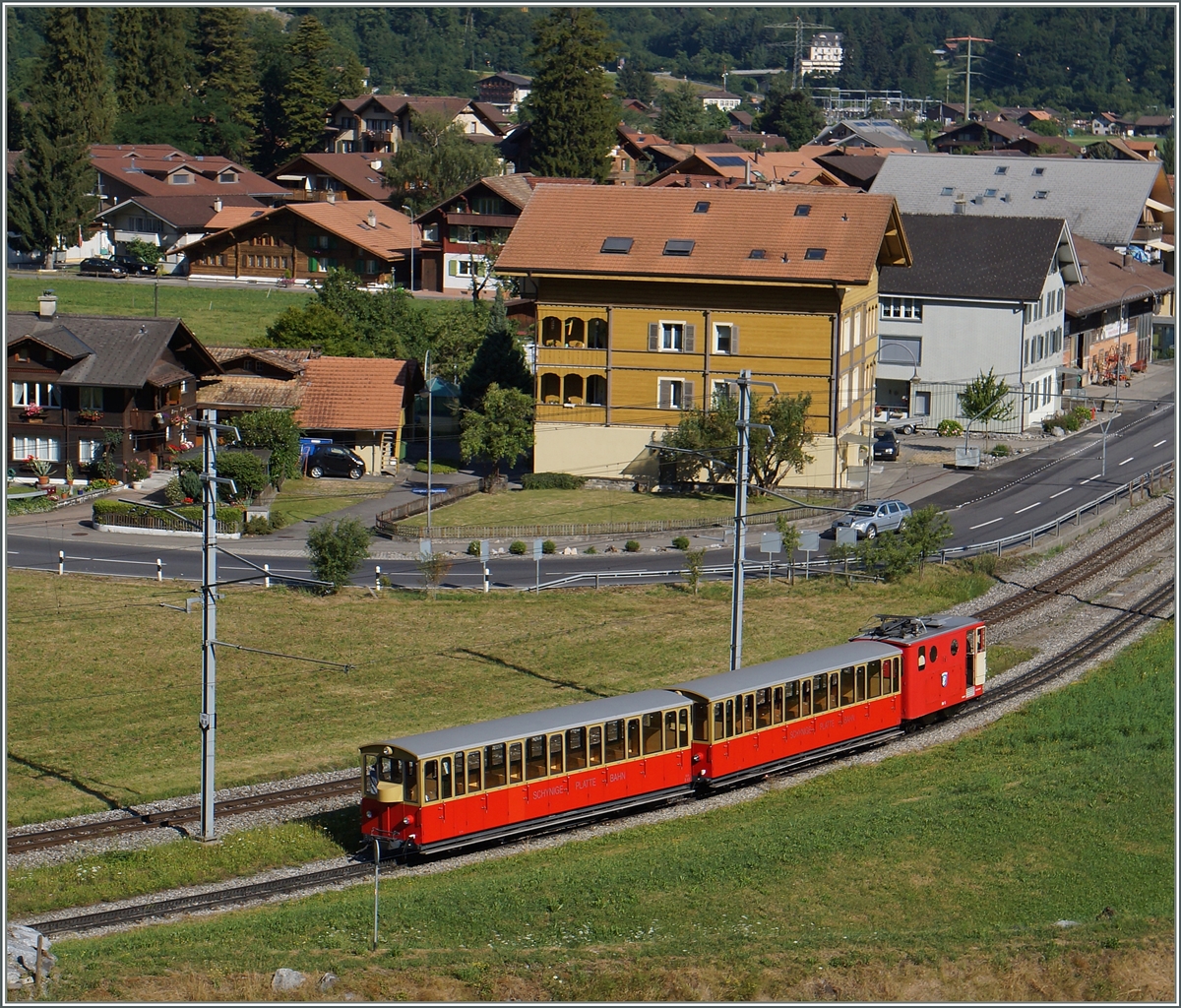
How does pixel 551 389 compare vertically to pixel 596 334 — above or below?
below

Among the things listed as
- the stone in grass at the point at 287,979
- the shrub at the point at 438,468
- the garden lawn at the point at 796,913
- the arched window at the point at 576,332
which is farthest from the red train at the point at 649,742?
the shrub at the point at 438,468

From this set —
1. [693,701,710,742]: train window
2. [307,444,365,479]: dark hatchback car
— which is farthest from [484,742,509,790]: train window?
[307,444,365,479]: dark hatchback car

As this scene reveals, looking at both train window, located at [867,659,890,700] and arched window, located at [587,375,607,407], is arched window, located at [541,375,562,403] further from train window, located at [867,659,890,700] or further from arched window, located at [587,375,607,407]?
train window, located at [867,659,890,700]

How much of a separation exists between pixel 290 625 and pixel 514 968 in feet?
89.0

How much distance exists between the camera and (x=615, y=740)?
3238cm

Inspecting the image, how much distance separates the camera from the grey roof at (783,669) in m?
34.0

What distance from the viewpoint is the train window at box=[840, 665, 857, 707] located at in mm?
36312

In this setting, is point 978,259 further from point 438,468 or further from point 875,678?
point 875,678

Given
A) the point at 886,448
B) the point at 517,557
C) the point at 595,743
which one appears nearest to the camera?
the point at 595,743

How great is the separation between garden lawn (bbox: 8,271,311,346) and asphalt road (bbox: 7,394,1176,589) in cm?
3419

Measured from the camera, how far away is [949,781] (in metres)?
34.4

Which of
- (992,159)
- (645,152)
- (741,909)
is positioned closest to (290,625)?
(741,909)

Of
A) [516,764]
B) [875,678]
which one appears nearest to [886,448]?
[875,678]

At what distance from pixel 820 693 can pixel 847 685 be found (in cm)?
96
